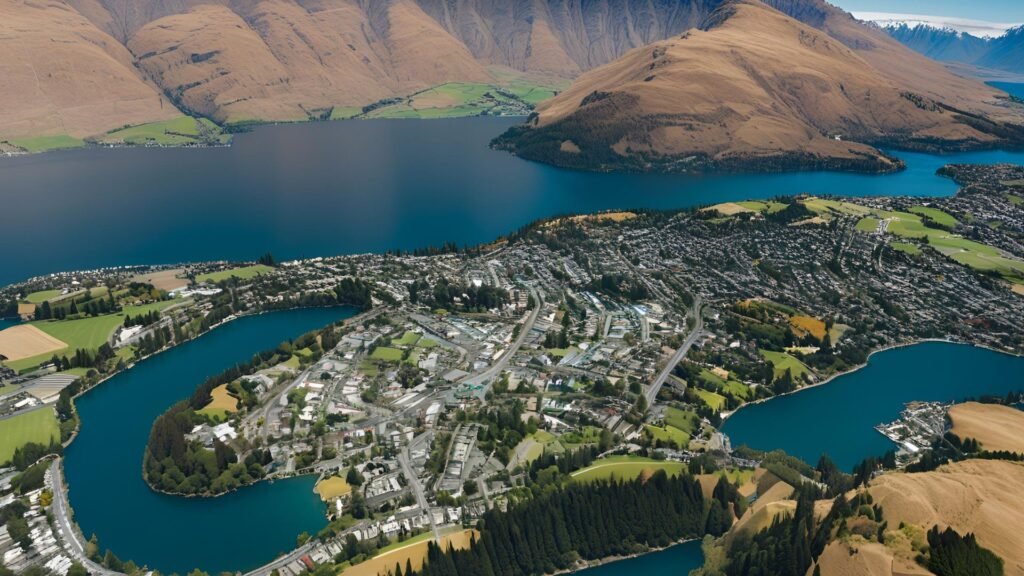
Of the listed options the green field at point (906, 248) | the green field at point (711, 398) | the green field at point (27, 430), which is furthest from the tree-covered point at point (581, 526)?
the green field at point (906, 248)

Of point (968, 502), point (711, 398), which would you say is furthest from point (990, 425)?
point (711, 398)

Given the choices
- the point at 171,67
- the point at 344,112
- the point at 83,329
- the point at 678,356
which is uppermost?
the point at 171,67

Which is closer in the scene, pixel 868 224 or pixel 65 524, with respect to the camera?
pixel 65 524

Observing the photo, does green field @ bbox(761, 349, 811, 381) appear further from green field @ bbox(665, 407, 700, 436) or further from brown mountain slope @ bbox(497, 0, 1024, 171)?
brown mountain slope @ bbox(497, 0, 1024, 171)

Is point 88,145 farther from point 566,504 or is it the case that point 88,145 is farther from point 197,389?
Result: point 566,504

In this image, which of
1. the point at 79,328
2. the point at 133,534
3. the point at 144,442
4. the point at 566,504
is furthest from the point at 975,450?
the point at 79,328

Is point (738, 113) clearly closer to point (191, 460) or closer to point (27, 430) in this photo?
point (191, 460)
